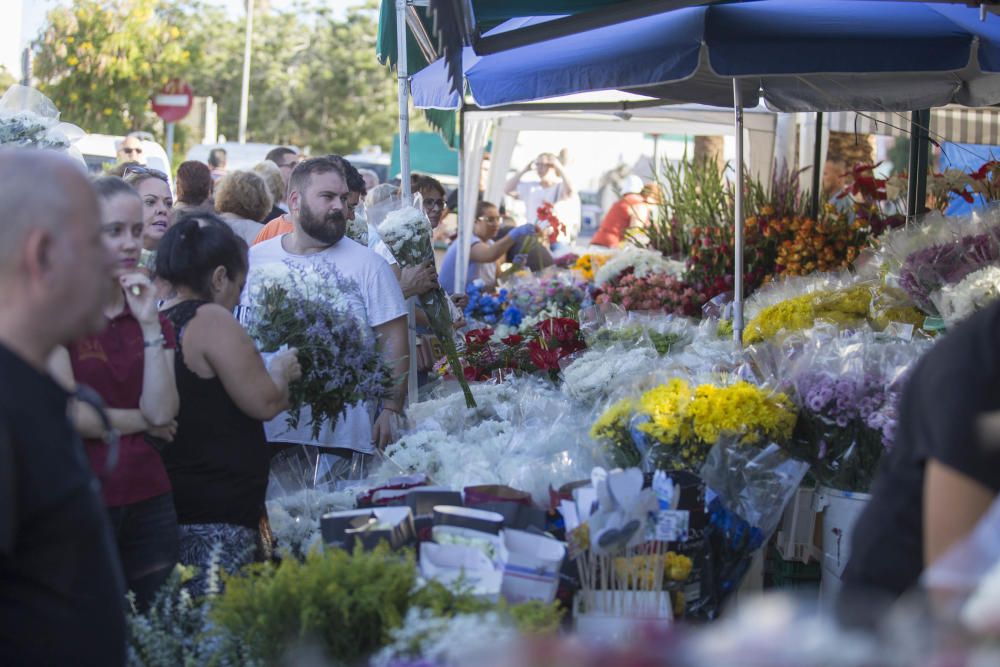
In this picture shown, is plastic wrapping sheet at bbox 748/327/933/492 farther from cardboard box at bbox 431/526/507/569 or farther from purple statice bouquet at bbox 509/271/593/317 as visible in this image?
purple statice bouquet at bbox 509/271/593/317

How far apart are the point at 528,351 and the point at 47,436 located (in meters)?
3.78

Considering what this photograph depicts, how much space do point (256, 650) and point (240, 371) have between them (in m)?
0.96

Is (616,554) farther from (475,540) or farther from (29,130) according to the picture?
(29,130)

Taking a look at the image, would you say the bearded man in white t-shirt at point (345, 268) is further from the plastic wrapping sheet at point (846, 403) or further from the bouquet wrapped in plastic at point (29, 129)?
the plastic wrapping sheet at point (846, 403)

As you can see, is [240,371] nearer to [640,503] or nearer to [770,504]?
[640,503]

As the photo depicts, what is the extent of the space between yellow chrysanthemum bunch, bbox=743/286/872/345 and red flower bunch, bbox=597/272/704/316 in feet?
4.34

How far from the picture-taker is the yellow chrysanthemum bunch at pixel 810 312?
4.75 m

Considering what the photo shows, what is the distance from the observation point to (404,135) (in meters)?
5.04

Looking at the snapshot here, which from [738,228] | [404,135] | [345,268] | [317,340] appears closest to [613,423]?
[317,340]

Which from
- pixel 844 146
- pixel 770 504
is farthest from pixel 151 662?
pixel 844 146

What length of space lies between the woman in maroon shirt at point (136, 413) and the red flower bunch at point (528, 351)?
264 centimetres

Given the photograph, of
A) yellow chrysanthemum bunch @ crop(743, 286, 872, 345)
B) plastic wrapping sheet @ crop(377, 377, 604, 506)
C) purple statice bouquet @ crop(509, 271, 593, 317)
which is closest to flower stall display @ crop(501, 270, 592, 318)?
purple statice bouquet @ crop(509, 271, 593, 317)

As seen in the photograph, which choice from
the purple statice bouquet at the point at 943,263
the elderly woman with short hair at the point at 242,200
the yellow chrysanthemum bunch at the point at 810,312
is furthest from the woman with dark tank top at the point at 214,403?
the elderly woman with short hair at the point at 242,200

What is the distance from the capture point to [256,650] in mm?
2258
